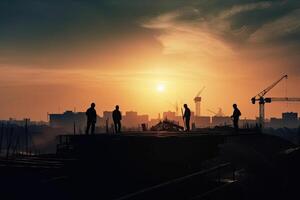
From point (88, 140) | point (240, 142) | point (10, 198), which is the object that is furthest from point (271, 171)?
point (240, 142)

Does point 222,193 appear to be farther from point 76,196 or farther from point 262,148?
point 262,148

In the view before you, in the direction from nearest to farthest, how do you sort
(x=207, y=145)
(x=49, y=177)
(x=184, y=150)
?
1. (x=49, y=177)
2. (x=184, y=150)
3. (x=207, y=145)

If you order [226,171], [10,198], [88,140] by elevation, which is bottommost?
[226,171]

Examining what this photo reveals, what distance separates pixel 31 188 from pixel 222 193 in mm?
7806

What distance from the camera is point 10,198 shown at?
1247cm

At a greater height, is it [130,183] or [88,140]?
[88,140]

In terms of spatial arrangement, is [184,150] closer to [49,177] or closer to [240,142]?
[49,177]

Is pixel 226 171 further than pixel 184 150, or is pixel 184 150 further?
pixel 226 171

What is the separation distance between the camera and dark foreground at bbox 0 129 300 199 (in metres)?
13.7

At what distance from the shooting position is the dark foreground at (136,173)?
13685 mm

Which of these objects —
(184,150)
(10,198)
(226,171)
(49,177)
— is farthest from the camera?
(226,171)

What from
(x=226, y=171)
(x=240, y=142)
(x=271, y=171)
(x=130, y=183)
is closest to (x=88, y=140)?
(x=130, y=183)

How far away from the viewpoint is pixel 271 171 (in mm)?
25984

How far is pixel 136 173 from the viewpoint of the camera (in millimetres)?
17719
